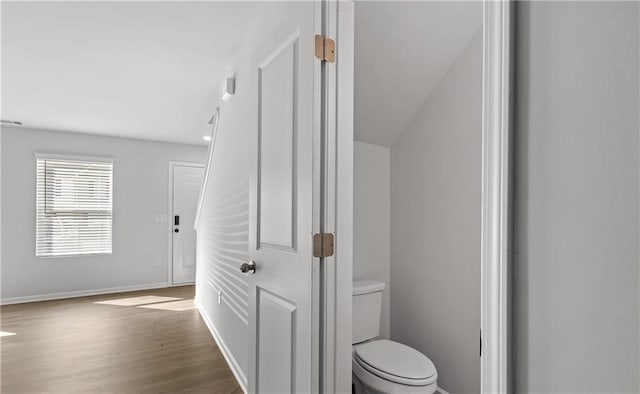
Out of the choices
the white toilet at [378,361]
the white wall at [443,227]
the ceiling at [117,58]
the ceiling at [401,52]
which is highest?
the ceiling at [117,58]

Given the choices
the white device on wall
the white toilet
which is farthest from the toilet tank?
the white device on wall

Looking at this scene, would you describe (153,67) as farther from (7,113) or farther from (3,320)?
(3,320)

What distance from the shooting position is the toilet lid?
1.60m

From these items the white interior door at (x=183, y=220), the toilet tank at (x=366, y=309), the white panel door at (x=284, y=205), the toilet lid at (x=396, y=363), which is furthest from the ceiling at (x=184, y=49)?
the white interior door at (x=183, y=220)

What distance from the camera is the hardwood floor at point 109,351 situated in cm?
240

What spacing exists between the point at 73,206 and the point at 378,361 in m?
4.93

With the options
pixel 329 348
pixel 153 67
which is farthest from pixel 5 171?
pixel 329 348

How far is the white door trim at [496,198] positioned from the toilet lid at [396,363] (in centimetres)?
113

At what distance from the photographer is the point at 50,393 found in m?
2.28

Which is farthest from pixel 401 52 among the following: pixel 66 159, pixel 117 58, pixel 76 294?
pixel 76 294

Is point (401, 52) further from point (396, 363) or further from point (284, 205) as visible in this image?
point (396, 363)

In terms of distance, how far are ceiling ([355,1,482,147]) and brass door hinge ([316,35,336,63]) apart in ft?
2.04

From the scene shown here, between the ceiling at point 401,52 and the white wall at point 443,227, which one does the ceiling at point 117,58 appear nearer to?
the ceiling at point 401,52

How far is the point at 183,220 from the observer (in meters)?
5.64
